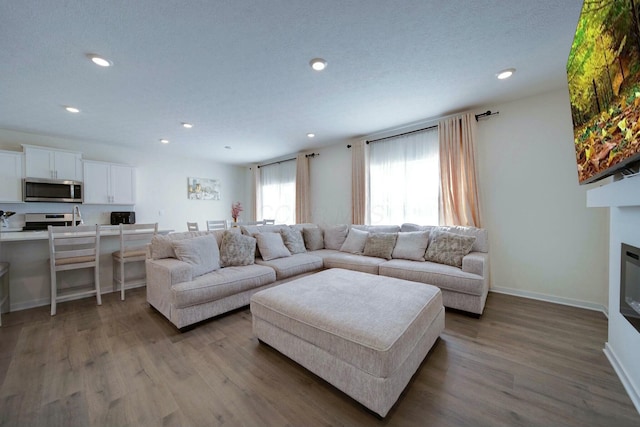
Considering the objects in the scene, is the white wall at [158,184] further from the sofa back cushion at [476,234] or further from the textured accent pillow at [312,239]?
the sofa back cushion at [476,234]

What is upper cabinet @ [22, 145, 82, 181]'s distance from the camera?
376 cm

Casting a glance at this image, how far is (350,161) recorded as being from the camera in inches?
181

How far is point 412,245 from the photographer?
3.09 meters

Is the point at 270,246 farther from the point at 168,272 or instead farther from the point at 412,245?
the point at 412,245

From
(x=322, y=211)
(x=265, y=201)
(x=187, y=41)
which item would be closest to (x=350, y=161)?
(x=322, y=211)

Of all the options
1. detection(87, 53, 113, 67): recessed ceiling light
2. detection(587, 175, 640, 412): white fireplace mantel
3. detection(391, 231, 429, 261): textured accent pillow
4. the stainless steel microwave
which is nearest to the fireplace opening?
detection(587, 175, 640, 412): white fireplace mantel

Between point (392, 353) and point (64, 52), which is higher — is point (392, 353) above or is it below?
below

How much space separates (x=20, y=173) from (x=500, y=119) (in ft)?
24.0

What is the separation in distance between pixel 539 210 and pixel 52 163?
24.3 ft

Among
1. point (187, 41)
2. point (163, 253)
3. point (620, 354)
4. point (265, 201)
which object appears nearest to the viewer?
point (620, 354)

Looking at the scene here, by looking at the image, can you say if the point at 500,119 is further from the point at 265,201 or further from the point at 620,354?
the point at 265,201

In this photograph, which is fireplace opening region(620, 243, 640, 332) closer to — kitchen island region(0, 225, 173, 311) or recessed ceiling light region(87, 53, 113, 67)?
recessed ceiling light region(87, 53, 113, 67)

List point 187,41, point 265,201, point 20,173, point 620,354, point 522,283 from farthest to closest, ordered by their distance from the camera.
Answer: point 265,201 < point 20,173 < point 522,283 < point 187,41 < point 620,354

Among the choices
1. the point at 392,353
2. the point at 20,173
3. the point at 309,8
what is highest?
the point at 309,8
